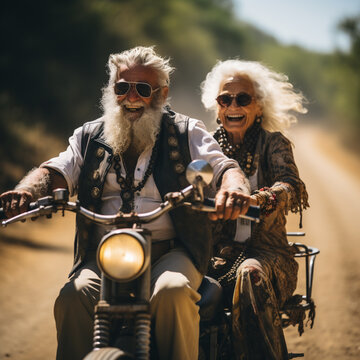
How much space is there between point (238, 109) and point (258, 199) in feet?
4.29

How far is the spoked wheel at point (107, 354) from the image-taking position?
9.12 ft

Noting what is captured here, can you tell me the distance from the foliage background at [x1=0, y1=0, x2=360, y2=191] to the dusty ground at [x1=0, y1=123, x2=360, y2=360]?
7.87 feet

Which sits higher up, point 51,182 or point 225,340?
point 51,182

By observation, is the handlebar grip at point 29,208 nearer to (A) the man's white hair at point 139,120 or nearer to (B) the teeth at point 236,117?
(A) the man's white hair at point 139,120

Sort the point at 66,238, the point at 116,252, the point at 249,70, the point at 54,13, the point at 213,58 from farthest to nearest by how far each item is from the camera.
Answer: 1. the point at 213,58
2. the point at 54,13
3. the point at 66,238
4. the point at 249,70
5. the point at 116,252

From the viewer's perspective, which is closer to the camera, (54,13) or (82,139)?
(82,139)

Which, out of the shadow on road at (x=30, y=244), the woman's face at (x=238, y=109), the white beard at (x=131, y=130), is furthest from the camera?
the shadow on road at (x=30, y=244)

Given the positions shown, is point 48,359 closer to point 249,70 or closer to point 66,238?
point 249,70

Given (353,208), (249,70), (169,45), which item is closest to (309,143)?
(169,45)

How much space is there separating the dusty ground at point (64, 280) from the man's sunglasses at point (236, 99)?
2.41 metres

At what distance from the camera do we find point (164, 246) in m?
3.79

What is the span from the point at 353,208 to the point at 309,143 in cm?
2111

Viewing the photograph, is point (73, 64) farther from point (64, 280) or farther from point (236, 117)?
point (236, 117)

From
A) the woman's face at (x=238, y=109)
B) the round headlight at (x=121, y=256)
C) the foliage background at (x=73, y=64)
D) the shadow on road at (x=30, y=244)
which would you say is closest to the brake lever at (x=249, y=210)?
the round headlight at (x=121, y=256)
